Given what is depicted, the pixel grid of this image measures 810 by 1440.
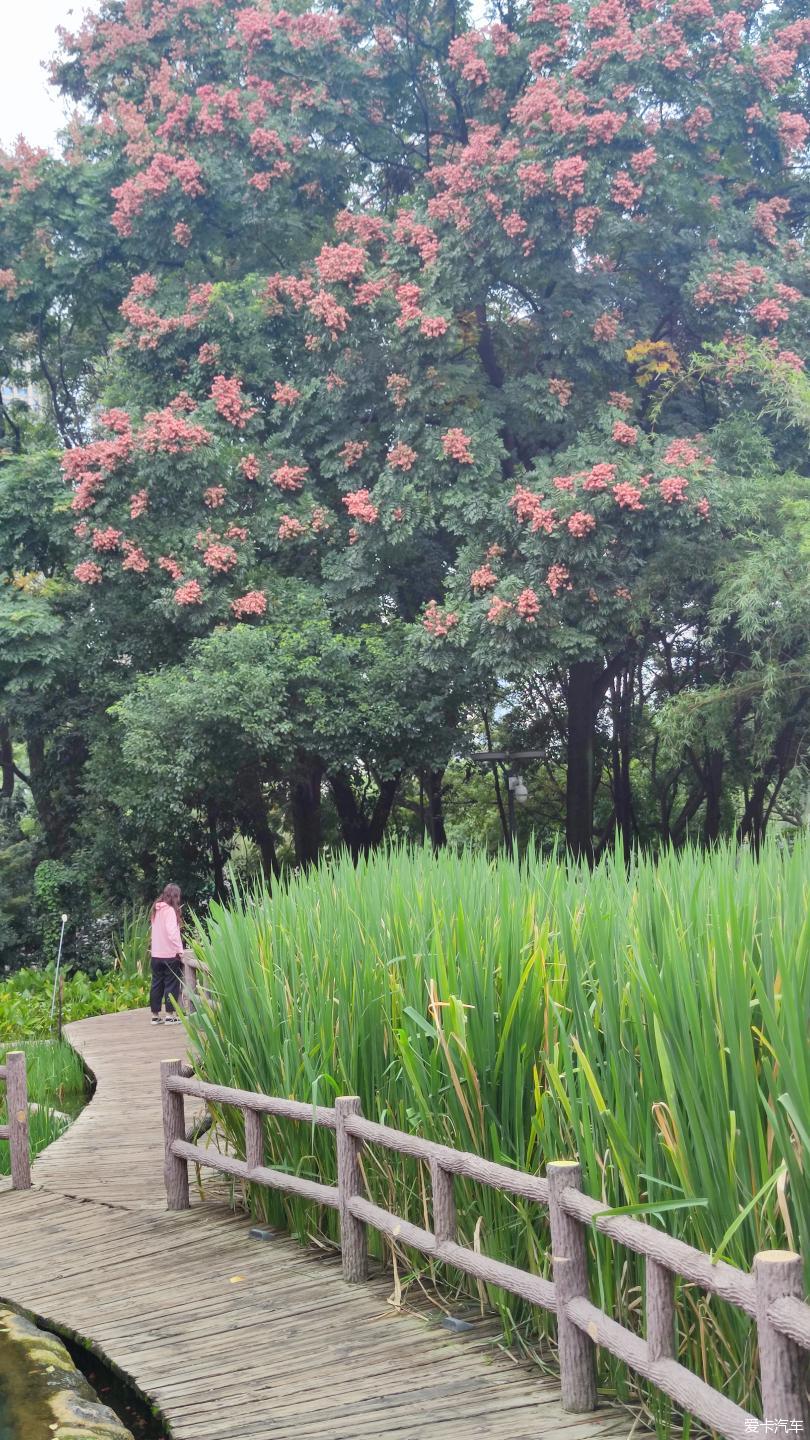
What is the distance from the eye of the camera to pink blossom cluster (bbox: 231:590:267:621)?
15562 mm

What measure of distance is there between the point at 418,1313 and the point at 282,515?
12.1m

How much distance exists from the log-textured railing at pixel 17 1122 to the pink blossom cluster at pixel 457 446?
28.5 feet

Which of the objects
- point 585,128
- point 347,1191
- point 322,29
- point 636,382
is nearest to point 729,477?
point 636,382

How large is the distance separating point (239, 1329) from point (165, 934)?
25.1 feet

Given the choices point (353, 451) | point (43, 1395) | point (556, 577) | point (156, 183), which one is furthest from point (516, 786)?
point (43, 1395)

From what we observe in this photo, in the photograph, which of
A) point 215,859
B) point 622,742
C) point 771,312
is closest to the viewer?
point 771,312

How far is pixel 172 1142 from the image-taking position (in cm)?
642

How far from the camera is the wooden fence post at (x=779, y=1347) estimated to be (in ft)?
9.05

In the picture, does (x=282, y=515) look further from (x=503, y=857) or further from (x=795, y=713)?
(x=503, y=857)

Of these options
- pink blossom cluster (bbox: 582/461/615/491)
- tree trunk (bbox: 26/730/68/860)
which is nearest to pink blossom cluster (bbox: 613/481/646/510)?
pink blossom cluster (bbox: 582/461/615/491)

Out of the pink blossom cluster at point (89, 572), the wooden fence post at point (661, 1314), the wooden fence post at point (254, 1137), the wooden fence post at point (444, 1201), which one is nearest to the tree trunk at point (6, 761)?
the pink blossom cluster at point (89, 572)

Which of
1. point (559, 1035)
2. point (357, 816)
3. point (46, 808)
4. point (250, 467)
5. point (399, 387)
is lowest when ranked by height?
point (559, 1035)

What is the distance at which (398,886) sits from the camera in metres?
5.65

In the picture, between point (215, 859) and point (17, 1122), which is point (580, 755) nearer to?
point (215, 859)
